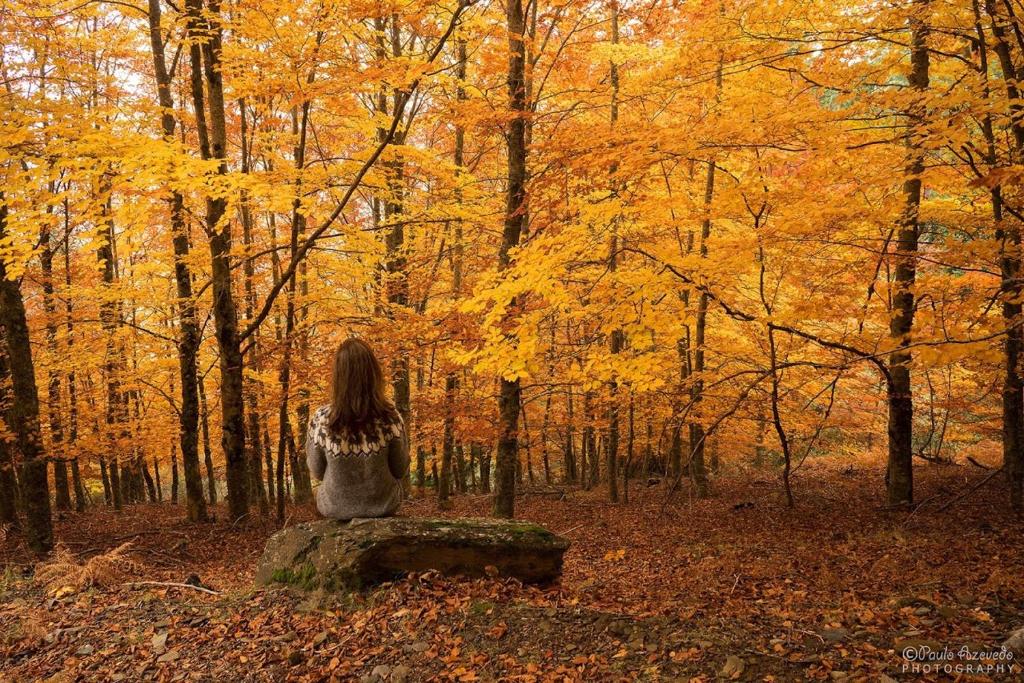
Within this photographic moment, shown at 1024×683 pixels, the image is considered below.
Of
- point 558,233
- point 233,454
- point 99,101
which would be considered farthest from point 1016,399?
point 99,101

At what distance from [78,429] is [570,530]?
11037mm

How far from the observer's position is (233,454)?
31.8ft

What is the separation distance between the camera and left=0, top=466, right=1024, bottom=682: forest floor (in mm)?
3535

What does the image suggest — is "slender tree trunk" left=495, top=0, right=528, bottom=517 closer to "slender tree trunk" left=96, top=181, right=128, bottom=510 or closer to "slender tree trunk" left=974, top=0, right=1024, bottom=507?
"slender tree trunk" left=974, top=0, right=1024, bottom=507

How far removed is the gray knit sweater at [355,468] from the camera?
485 centimetres

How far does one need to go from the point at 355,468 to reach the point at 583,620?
2192 millimetres

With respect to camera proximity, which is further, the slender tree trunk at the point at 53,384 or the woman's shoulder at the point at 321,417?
the slender tree trunk at the point at 53,384

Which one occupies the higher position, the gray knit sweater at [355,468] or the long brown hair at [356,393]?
the long brown hair at [356,393]

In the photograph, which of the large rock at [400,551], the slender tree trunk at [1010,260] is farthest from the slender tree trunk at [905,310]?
the large rock at [400,551]

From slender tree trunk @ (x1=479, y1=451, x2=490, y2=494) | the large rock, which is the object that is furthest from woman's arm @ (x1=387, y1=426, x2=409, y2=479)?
slender tree trunk @ (x1=479, y1=451, x2=490, y2=494)

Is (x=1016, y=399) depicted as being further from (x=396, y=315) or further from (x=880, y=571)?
(x=396, y=315)

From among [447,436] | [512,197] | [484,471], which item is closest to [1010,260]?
[512,197]

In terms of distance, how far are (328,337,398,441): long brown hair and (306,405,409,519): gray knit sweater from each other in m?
0.08

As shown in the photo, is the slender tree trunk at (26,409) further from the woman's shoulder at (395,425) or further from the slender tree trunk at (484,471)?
the slender tree trunk at (484,471)
